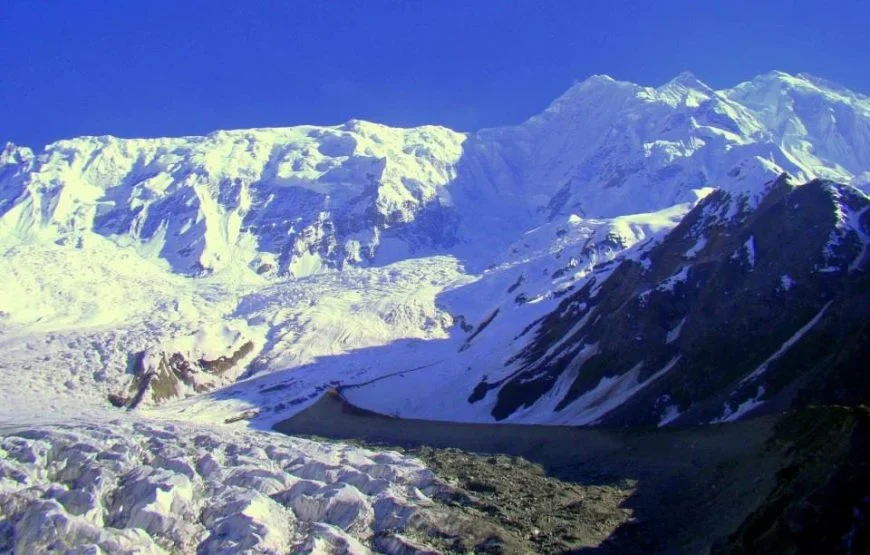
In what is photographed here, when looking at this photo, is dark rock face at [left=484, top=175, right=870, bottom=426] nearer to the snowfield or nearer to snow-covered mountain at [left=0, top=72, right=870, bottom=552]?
snow-covered mountain at [left=0, top=72, right=870, bottom=552]

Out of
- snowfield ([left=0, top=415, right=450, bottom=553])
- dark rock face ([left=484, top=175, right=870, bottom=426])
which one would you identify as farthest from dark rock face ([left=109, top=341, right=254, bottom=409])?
snowfield ([left=0, top=415, right=450, bottom=553])

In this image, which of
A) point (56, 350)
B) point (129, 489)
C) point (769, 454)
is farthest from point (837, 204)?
point (56, 350)

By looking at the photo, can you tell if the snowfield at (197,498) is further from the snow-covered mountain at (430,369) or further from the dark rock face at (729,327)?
the dark rock face at (729,327)

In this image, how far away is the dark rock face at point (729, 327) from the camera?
6631 centimetres

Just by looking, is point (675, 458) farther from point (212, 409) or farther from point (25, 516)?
point (212, 409)

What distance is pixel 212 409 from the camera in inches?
4850

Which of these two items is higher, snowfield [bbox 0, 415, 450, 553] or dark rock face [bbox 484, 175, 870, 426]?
dark rock face [bbox 484, 175, 870, 426]

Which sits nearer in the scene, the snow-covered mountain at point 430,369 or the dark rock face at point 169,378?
the snow-covered mountain at point 430,369

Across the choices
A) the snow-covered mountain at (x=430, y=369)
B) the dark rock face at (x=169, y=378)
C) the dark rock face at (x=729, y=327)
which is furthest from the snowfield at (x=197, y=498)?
the dark rock face at (x=169, y=378)

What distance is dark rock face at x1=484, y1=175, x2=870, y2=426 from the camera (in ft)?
218

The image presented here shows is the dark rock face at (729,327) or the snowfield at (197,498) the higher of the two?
the dark rock face at (729,327)

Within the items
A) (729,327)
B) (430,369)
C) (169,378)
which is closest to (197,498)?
(729,327)

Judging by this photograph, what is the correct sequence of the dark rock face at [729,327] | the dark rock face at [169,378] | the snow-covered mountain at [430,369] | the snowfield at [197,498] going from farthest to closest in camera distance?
the dark rock face at [169,378] → the dark rock face at [729,327] → the snow-covered mountain at [430,369] → the snowfield at [197,498]

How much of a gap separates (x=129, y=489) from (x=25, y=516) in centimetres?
574
